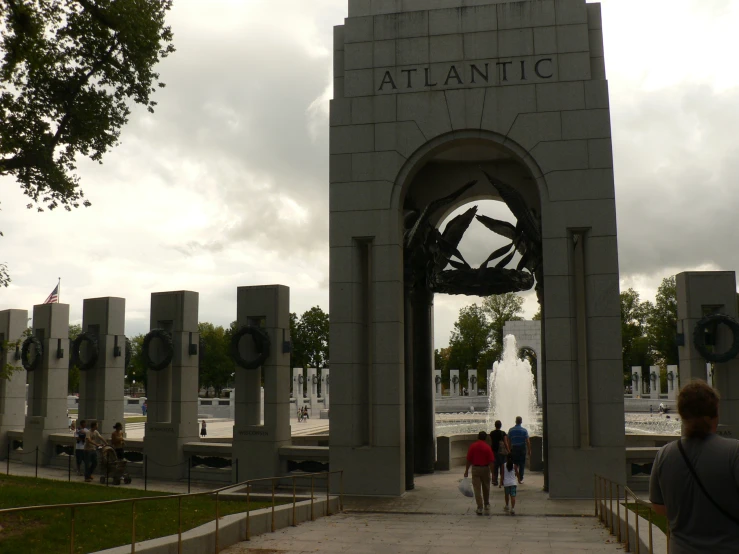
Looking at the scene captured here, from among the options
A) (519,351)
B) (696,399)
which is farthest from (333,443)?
(519,351)

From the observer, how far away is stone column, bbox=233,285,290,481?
776 inches

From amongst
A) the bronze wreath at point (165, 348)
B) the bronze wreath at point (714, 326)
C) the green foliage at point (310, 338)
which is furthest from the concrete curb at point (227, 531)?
the green foliage at point (310, 338)

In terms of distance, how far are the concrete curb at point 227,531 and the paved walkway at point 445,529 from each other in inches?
8.6

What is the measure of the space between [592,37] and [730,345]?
26.5ft

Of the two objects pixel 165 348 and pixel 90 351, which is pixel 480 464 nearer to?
pixel 165 348

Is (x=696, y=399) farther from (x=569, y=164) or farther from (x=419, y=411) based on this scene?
(x=419, y=411)

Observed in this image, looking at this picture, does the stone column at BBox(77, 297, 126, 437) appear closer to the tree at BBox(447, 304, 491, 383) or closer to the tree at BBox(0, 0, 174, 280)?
the tree at BBox(0, 0, 174, 280)

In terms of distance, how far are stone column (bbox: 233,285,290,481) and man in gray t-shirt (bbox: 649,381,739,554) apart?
16.0 metres

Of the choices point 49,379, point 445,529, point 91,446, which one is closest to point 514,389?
point 49,379

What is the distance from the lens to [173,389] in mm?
22094

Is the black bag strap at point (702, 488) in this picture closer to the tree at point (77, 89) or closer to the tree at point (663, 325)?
the tree at point (77, 89)

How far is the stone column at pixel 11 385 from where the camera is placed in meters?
27.3

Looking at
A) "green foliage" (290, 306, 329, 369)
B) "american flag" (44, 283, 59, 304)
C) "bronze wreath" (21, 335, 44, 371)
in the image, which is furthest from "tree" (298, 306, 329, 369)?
"bronze wreath" (21, 335, 44, 371)

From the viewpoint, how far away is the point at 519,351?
232 ft
